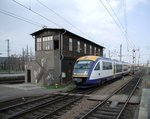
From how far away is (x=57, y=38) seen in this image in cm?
2422

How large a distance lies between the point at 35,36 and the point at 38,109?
17151 millimetres

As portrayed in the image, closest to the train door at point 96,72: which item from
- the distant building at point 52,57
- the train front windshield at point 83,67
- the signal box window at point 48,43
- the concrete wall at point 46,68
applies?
the train front windshield at point 83,67

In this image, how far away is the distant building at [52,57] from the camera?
76.0ft

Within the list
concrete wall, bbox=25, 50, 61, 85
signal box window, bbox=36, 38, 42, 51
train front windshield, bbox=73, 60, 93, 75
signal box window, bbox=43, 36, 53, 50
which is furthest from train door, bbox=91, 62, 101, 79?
signal box window, bbox=36, 38, 42, 51

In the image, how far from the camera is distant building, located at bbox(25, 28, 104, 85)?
23172 millimetres

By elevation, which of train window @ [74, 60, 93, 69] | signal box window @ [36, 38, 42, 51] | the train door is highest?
signal box window @ [36, 38, 42, 51]

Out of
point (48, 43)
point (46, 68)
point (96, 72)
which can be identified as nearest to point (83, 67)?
point (96, 72)

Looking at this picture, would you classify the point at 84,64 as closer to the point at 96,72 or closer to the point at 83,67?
the point at 83,67

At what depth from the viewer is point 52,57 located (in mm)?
23406

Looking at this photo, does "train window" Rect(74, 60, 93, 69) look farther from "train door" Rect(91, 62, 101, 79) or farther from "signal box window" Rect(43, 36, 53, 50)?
"signal box window" Rect(43, 36, 53, 50)

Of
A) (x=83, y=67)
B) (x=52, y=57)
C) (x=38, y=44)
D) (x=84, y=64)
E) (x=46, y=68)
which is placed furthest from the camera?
(x=38, y=44)

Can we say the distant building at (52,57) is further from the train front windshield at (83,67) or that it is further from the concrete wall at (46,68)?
the train front windshield at (83,67)

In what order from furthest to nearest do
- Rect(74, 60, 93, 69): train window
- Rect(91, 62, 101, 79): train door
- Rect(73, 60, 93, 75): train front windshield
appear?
Rect(74, 60, 93, 69): train window, Rect(91, 62, 101, 79): train door, Rect(73, 60, 93, 75): train front windshield

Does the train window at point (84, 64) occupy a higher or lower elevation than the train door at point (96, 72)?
higher
